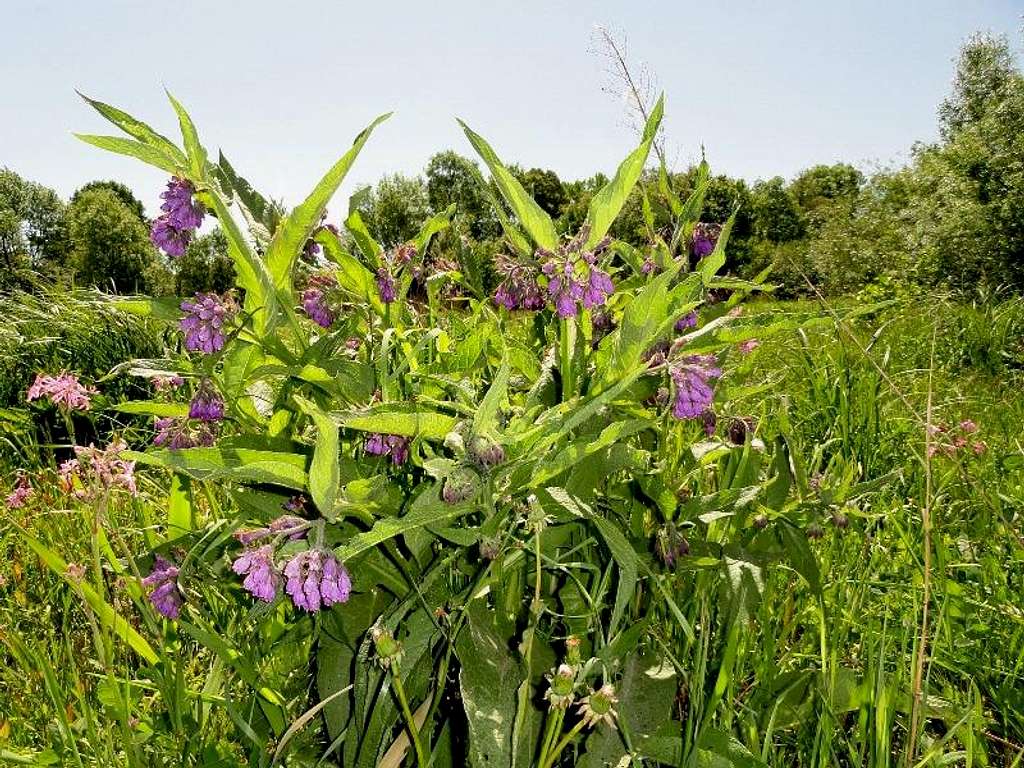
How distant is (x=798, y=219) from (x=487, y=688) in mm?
60173

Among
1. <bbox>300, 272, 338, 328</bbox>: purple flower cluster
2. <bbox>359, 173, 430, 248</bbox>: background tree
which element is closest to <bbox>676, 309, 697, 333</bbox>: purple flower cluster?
<bbox>300, 272, 338, 328</bbox>: purple flower cluster

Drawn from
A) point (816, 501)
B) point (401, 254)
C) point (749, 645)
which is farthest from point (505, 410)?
point (749, 645)

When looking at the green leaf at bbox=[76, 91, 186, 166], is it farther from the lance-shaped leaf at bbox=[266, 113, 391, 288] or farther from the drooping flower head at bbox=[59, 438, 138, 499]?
the drooping flower head at bbox=[59, 438, 138, 499]

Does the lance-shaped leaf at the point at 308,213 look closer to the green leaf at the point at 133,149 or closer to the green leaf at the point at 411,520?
the green leaf at the point at 133,149

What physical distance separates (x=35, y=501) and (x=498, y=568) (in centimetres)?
260

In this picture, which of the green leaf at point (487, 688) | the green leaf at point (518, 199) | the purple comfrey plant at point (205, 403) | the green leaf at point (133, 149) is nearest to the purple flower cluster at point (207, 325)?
the purple comfrey plant at point (205, 403)

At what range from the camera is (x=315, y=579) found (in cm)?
92

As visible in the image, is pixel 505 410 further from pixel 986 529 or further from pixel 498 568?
pixel 986 529

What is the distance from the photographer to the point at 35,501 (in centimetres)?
299

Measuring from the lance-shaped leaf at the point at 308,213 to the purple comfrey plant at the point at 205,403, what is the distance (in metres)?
0.21

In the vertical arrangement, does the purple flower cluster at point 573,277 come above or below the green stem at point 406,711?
above

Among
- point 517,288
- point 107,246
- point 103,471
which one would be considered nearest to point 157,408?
point 103,471

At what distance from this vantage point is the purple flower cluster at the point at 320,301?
1.35m

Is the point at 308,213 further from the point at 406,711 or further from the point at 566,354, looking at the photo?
the point at 406,711
